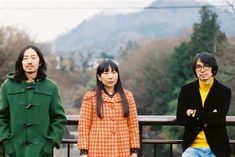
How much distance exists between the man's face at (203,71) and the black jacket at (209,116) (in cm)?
9

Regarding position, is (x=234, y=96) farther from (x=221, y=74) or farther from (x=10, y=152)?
(x=10, y=152)

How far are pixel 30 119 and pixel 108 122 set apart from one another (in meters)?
0.56

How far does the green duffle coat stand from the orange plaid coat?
18cm

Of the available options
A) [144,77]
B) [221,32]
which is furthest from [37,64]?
[144,77]

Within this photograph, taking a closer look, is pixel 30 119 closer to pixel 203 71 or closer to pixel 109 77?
pixel 109 77

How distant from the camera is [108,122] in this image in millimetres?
3732

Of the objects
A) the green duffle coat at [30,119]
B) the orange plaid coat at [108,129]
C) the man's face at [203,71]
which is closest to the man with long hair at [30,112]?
the green duffle coat at [30,119]

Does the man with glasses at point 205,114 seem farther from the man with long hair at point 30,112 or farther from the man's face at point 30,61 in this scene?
the man's face at point 30,61

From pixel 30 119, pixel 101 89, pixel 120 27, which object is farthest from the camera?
pixel 120 27

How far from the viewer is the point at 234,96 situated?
22.6m

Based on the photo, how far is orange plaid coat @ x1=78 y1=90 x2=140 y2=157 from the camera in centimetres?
371

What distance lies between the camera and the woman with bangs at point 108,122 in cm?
371

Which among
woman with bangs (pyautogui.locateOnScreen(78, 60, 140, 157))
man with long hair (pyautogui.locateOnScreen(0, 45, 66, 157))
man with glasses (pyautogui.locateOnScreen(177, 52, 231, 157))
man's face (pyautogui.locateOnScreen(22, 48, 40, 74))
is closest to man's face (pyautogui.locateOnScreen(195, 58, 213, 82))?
man with glasses (pyautogui.locateOnScreen(177, 52, 231, 157))

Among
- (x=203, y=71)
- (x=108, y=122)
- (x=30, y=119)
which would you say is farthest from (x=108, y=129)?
(x=203, y=71)
